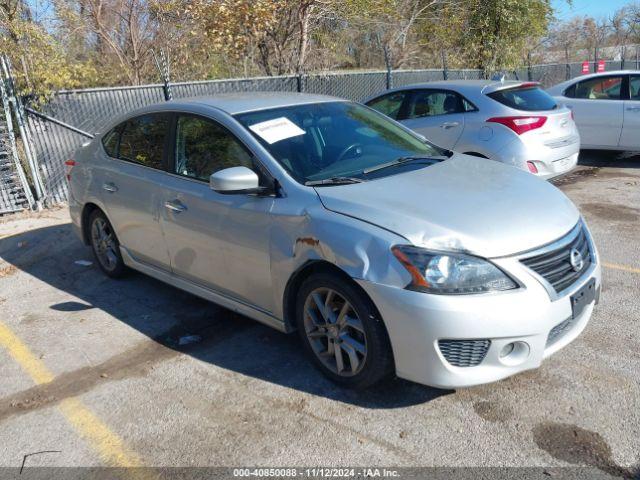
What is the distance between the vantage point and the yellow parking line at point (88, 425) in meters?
2.97

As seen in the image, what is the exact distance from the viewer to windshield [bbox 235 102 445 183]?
3.73 m

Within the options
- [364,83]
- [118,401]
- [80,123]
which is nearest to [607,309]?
[118,401]

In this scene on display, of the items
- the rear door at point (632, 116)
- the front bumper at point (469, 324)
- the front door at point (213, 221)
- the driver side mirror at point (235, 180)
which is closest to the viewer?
the front bumper at point (469, 324)

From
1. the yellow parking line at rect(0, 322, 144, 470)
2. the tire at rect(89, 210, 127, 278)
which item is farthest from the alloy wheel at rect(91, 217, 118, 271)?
the yellow parking line at rect(0, 322, 144, 470)

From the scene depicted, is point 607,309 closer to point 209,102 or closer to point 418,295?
point 418,295

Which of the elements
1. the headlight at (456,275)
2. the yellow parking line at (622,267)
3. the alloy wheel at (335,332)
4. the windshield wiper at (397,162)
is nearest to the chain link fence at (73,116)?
the windshield wiper at (397,162)

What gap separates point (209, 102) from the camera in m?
4.36

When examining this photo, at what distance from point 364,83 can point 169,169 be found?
9.65 meters

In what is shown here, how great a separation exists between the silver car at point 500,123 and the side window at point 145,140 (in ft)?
13.1

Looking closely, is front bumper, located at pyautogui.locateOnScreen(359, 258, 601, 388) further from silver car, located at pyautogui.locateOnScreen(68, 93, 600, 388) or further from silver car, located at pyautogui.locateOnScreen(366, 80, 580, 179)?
silver car, located at pyautogui.locateOnScreen(366, 80, 580, 179)

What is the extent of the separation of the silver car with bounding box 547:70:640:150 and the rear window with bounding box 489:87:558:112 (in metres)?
2.44

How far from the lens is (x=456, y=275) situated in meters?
2.86

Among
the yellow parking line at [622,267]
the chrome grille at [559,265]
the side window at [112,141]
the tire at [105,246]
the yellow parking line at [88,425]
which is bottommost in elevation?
the yellow parking line at [622,267]

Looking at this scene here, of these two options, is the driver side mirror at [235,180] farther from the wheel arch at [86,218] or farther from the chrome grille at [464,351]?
the wheel arch at [86,218]
